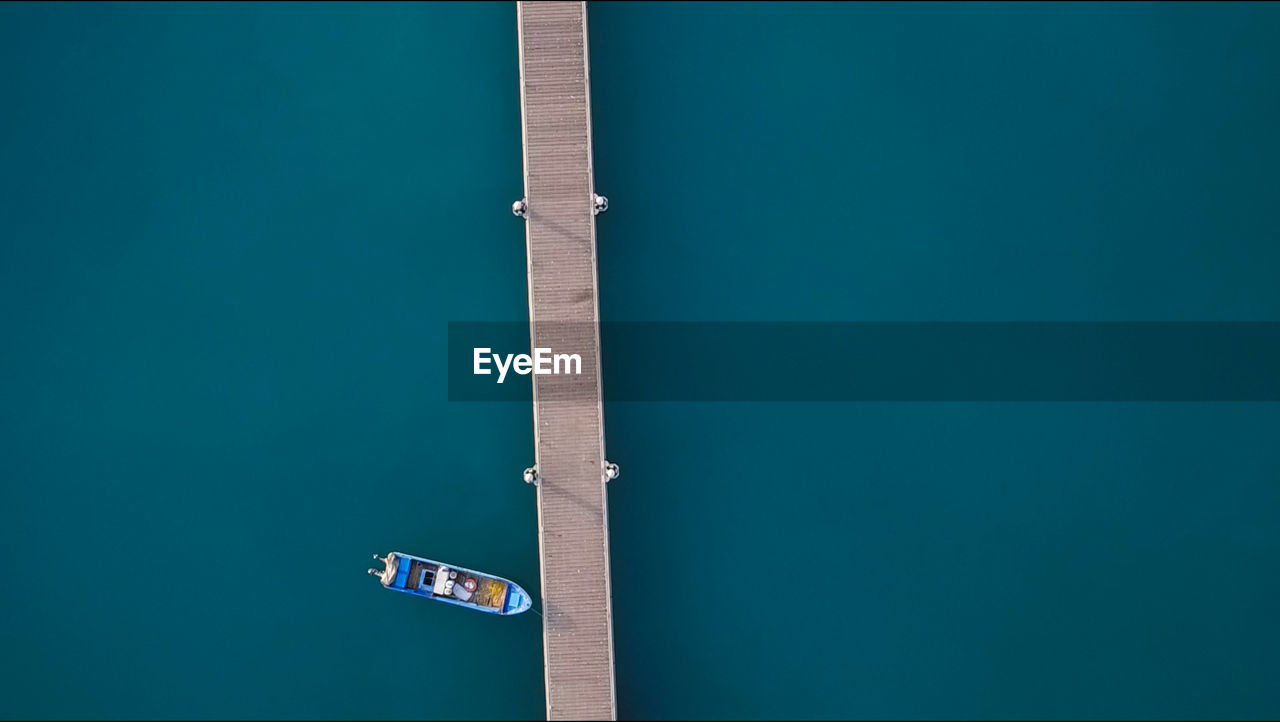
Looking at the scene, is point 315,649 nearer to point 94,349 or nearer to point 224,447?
point 224,447

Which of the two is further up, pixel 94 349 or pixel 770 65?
pixel 770 65

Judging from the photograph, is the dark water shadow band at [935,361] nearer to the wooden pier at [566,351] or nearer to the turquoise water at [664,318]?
the turquoise water at [664,318]

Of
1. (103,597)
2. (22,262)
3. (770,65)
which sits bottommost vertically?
(103,597)

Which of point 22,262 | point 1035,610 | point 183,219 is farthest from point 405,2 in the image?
point 1035,610

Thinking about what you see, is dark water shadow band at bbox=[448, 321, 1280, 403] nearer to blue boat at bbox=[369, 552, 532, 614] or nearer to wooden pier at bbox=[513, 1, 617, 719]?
wooden pier at bbox=[513, 1, 617, 719]

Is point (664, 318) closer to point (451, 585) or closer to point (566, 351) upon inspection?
point (566, 351)

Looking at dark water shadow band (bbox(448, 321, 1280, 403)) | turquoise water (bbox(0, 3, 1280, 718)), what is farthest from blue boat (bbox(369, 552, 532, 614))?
dark water shadow band (bbox(448, 321, 1280, 403))
